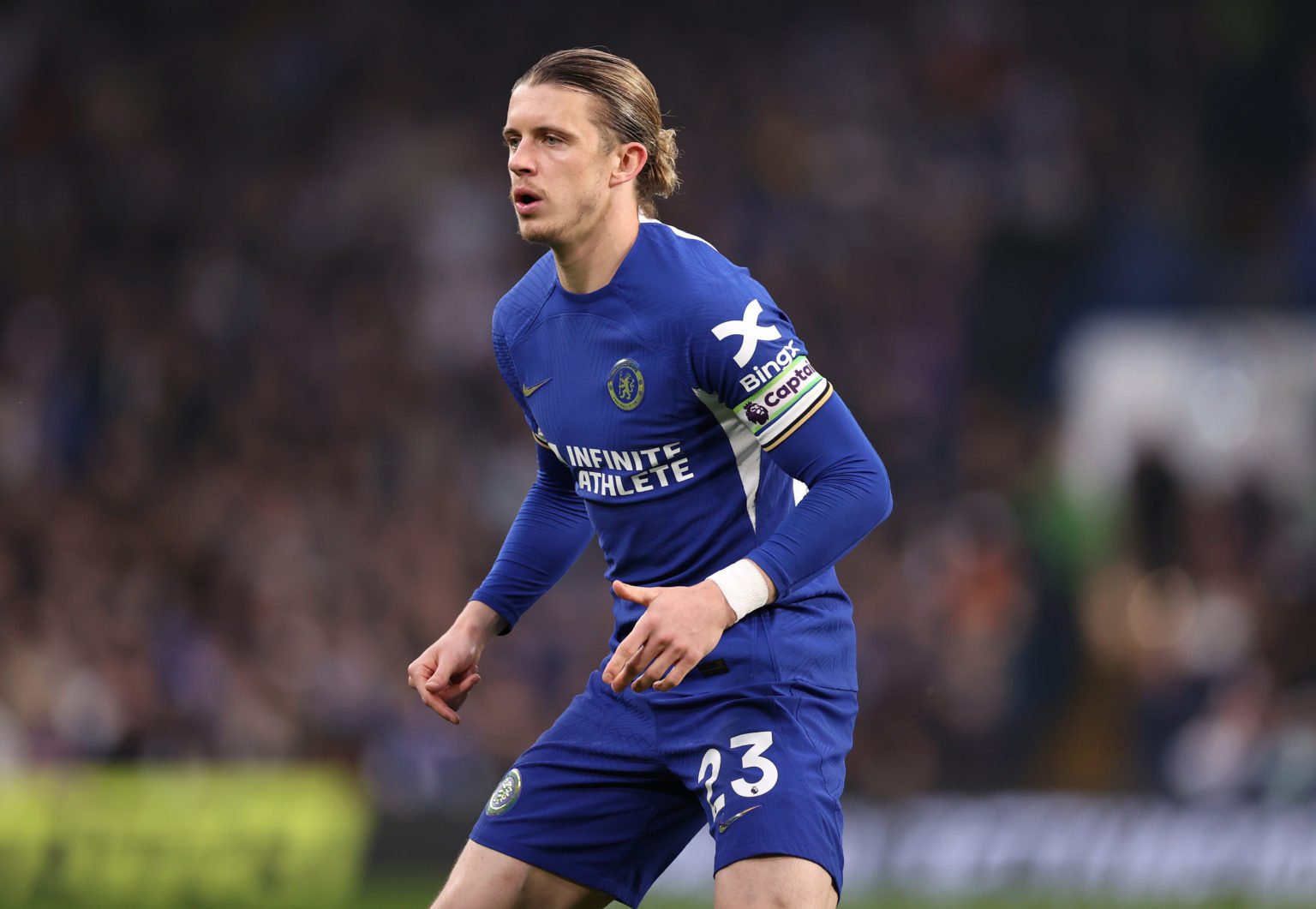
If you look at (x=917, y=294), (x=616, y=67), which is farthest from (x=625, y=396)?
(x=917, y=294)

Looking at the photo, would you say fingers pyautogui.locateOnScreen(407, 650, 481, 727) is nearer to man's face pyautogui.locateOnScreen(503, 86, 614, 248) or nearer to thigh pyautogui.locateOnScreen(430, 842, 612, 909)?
thigh pyautogui.locateOnScreen(430, 842, 612, 909)

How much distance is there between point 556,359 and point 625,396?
0.80 feet

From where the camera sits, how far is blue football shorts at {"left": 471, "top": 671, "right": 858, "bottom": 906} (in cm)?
418

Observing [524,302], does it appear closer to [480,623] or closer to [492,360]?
[480,623]

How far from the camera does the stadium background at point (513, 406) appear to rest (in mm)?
10430

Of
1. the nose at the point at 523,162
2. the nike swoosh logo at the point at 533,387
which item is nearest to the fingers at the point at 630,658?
the nike swoosh logo at the point at 533,387

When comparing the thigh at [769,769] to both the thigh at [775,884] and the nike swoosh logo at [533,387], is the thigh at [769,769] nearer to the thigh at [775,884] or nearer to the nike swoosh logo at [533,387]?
the thigh at [775,884]

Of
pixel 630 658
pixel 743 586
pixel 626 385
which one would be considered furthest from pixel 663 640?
pixel 626 385

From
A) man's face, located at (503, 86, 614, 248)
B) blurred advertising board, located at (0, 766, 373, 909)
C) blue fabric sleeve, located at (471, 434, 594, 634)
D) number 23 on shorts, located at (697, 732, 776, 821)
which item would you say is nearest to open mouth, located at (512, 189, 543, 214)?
man's face, located at (503, 86, 614, 248)

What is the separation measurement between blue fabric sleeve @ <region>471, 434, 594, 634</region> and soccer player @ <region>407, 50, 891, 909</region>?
0.25 metres

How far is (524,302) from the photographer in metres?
4.64

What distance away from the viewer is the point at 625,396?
171 inches

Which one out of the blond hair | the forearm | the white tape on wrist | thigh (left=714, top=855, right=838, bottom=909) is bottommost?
thigh (left=714, top=855, right=838, bottom=909)

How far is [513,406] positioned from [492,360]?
367 millimetres
